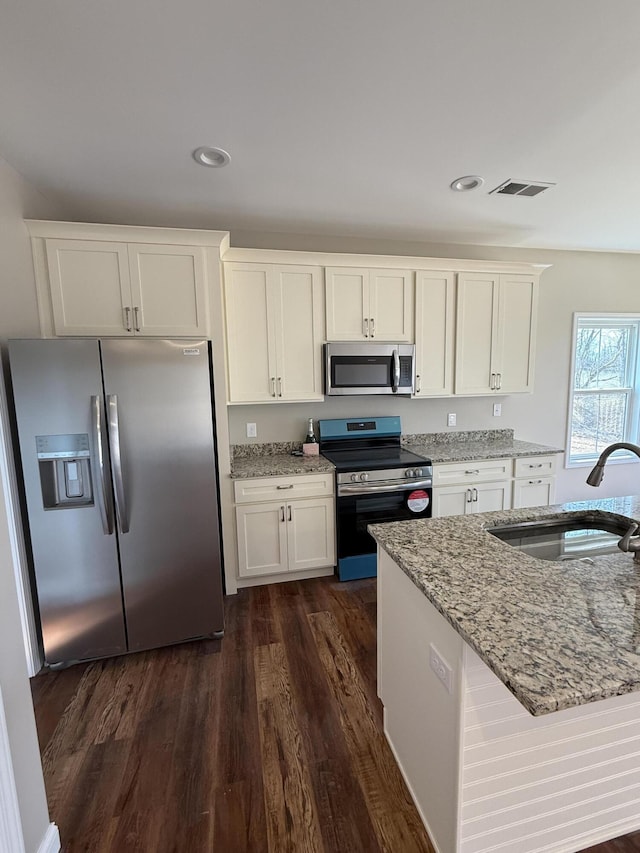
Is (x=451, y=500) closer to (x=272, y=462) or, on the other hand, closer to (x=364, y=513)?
(x=364, y=513)

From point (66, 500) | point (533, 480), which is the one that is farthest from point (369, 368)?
point (66, 500)

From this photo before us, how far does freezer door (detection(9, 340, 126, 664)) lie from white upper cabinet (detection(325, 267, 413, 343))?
174 cm

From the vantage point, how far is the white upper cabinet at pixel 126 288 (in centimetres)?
235

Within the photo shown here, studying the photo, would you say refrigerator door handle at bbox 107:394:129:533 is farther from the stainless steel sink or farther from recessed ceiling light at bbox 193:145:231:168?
the stainless steel sink

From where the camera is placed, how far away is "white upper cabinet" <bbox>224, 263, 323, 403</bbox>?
285cm

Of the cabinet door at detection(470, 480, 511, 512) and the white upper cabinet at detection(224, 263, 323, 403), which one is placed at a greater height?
the white upper cabinet at detection(224, 263, 323, 403)

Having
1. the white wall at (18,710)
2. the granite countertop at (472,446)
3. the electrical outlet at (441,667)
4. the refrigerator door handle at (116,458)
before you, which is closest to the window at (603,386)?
the granite countertop at (472,446)

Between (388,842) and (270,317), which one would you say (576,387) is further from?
(388,842)

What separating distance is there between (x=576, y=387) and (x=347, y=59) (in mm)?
3796

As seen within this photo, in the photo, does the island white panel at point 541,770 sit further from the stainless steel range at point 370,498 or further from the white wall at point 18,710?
the stainless steel range at point 370,498

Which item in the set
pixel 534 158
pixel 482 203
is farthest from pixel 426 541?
pixel 482 203

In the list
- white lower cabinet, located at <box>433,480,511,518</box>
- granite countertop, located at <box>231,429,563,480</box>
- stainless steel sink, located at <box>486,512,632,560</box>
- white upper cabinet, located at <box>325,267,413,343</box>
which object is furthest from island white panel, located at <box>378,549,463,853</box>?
white upper cabinet, located at <box>325,267,413,343</box>

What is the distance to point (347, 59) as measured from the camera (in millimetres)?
1414

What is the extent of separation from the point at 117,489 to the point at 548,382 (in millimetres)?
3960
